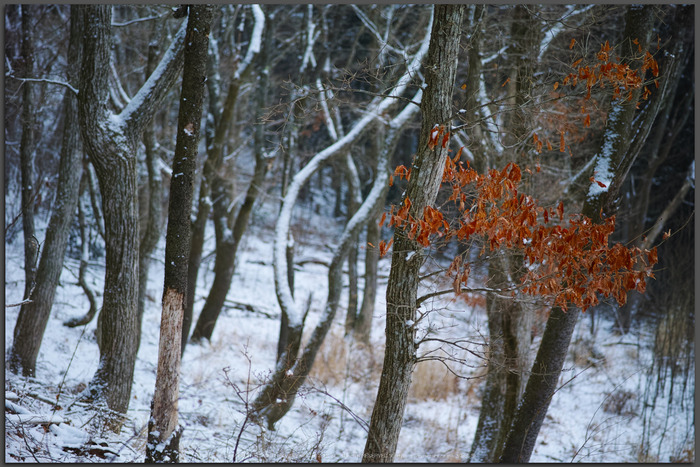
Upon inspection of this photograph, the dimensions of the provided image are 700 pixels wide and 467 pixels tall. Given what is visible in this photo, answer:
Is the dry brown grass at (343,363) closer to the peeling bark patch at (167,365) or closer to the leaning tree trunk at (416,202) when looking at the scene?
the peeling bark patch at (167,365)

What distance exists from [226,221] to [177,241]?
15.7ft

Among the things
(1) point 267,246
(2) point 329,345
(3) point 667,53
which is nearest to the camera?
(3) point 667,53

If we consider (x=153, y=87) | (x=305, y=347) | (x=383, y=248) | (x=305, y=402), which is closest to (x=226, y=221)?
(x=305, y=347)

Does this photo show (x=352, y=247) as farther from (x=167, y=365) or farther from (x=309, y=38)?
(x=167, y=365)

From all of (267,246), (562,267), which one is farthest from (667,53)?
(267,246)

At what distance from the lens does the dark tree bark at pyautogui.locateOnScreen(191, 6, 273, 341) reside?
822 centimetres

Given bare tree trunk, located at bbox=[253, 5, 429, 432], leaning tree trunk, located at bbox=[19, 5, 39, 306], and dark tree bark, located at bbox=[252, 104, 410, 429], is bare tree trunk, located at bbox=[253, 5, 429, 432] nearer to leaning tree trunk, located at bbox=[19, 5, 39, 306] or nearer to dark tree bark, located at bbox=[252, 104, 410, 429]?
dark tree bark, located at bbox=[252, 104, 410, 429]

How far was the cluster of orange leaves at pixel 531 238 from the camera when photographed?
3.21 meters

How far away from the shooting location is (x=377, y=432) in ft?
11.9

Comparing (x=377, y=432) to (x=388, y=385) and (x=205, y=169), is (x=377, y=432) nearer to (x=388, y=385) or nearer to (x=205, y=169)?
(x=388, y=385)

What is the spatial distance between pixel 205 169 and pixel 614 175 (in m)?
5.74

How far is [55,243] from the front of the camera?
6109 millimetres

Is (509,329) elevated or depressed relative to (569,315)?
depressed

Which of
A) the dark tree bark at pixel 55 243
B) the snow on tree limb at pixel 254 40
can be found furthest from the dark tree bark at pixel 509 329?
the dark tree bark at pixel 55 243
